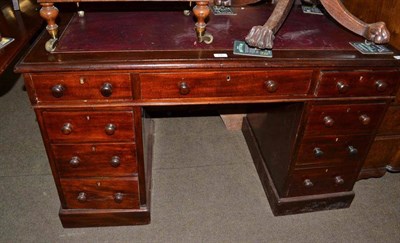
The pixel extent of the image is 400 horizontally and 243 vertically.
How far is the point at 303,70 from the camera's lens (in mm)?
1439

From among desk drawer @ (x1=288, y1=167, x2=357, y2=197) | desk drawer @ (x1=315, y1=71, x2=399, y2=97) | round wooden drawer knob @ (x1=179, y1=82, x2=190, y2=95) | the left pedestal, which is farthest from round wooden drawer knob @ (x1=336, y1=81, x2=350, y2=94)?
the left pedestal

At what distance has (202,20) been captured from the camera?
140cm

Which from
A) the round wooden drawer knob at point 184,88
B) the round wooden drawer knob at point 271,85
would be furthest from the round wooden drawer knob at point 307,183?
the round wooden drawer knob at point 184,88

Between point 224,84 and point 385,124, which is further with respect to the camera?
point 385,124

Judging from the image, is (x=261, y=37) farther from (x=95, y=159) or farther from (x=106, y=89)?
(x=95, y=159)

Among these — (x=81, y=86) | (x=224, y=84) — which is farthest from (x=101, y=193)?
(x=224, y=84)

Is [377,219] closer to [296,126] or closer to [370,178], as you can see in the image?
[370,178]

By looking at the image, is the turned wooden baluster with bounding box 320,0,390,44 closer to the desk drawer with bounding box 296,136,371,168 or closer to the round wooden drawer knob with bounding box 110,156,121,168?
the desk drawer with bounding box 296,136,371,168

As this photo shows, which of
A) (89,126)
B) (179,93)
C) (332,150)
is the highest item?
(179,93)

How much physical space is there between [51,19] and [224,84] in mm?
732

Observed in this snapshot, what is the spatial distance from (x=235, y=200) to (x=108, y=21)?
121 cm

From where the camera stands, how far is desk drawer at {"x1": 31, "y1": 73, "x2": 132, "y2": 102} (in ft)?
4.36

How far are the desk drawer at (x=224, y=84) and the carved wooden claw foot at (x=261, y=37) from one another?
11 centimetres

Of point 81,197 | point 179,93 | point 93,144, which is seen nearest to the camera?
point 179,93
